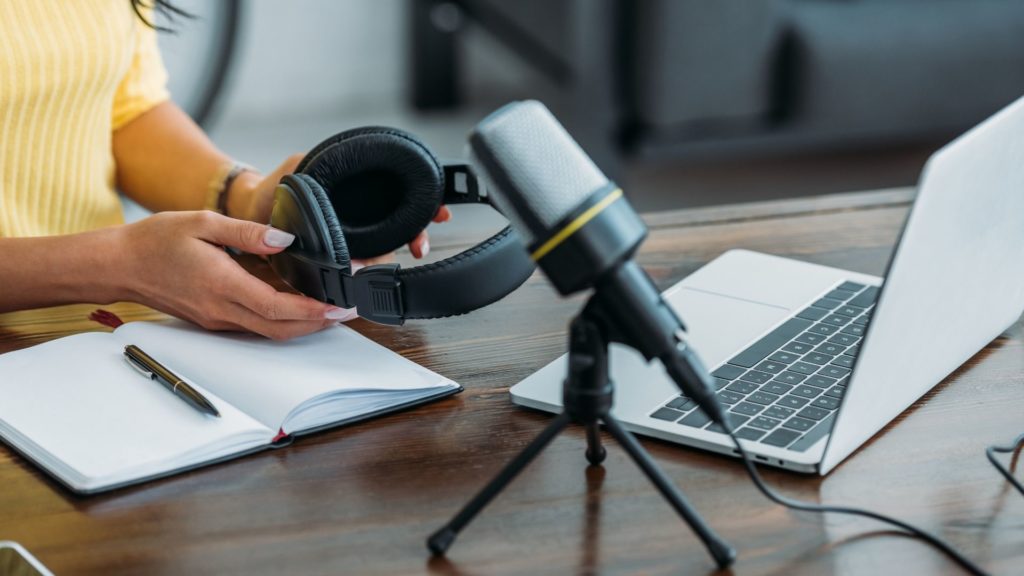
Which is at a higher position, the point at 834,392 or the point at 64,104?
the point at 64,104

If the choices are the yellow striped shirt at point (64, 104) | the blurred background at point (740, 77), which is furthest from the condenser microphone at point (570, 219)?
the blurred background at point (740, 77)

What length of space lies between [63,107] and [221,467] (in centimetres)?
59

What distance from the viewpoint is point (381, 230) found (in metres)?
0.91

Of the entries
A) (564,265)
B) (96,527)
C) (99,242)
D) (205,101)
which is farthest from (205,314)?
(205,101)

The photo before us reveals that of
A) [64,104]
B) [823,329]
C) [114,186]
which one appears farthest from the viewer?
[114,186]

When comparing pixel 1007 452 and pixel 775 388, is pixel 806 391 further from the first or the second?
pixel 1007 452

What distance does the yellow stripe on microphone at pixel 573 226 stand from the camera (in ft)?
1.76

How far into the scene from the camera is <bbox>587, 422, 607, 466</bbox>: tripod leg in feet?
2.16

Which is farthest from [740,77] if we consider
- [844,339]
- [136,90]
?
[844,339]

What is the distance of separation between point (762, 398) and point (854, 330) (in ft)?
0.46

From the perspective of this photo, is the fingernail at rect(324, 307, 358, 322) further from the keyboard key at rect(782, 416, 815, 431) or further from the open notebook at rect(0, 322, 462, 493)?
the keyboard key at rect(782, 416, 815, 431)

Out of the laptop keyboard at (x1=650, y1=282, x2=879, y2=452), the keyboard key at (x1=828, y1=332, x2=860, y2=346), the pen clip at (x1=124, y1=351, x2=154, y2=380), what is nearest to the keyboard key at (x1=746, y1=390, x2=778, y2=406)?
the laptop keyboard at (x1=650, y1=282, x2=879, y2=452)

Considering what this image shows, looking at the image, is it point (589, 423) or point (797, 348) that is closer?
point (589, 423)

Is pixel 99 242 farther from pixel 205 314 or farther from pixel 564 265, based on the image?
pixel 564 265
